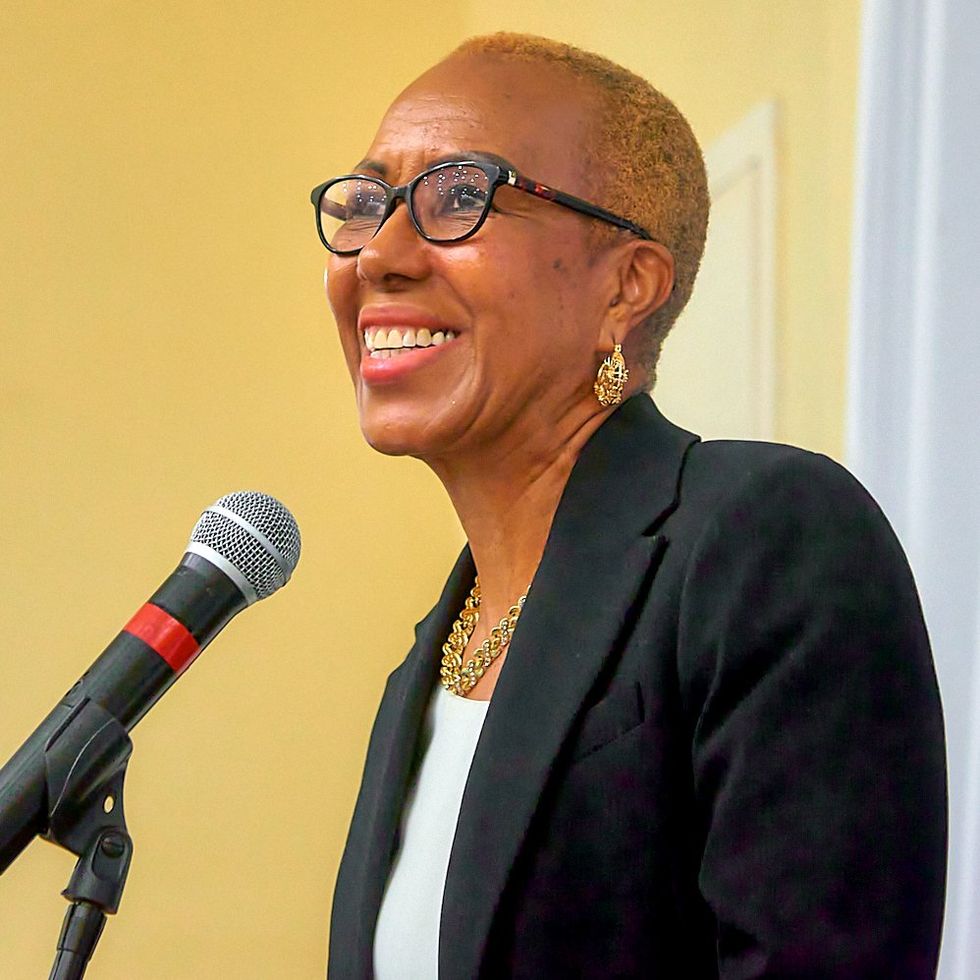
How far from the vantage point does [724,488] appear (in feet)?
4.20

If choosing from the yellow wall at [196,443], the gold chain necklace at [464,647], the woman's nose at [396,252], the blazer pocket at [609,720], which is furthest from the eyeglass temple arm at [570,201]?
the yellow wall at [196,443]

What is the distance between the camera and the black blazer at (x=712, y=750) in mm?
1096

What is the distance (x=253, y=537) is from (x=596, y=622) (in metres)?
0.29

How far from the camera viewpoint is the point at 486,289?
55.6 inches

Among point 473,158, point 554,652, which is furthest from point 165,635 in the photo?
point 473,158

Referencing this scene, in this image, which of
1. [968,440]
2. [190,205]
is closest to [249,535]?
[968,440]

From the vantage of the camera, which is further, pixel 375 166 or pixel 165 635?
pixel 375 166

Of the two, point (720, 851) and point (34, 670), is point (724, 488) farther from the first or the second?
point (34, 670)

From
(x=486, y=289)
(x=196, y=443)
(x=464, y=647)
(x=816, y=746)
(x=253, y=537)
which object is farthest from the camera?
(x=196, y=443)

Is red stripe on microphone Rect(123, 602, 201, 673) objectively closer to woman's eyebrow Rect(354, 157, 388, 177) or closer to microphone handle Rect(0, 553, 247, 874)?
microphone handle Rect(0, 553, 247, 874)

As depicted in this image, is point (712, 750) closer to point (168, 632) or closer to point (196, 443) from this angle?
point (168, 632)

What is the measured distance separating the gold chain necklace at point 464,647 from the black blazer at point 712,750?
16cm

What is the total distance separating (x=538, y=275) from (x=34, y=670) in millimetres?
2023

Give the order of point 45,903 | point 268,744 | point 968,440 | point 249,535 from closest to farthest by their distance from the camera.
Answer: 1. point 249,535
2. point 968,440
3. point 45,903
4. point 268,744
